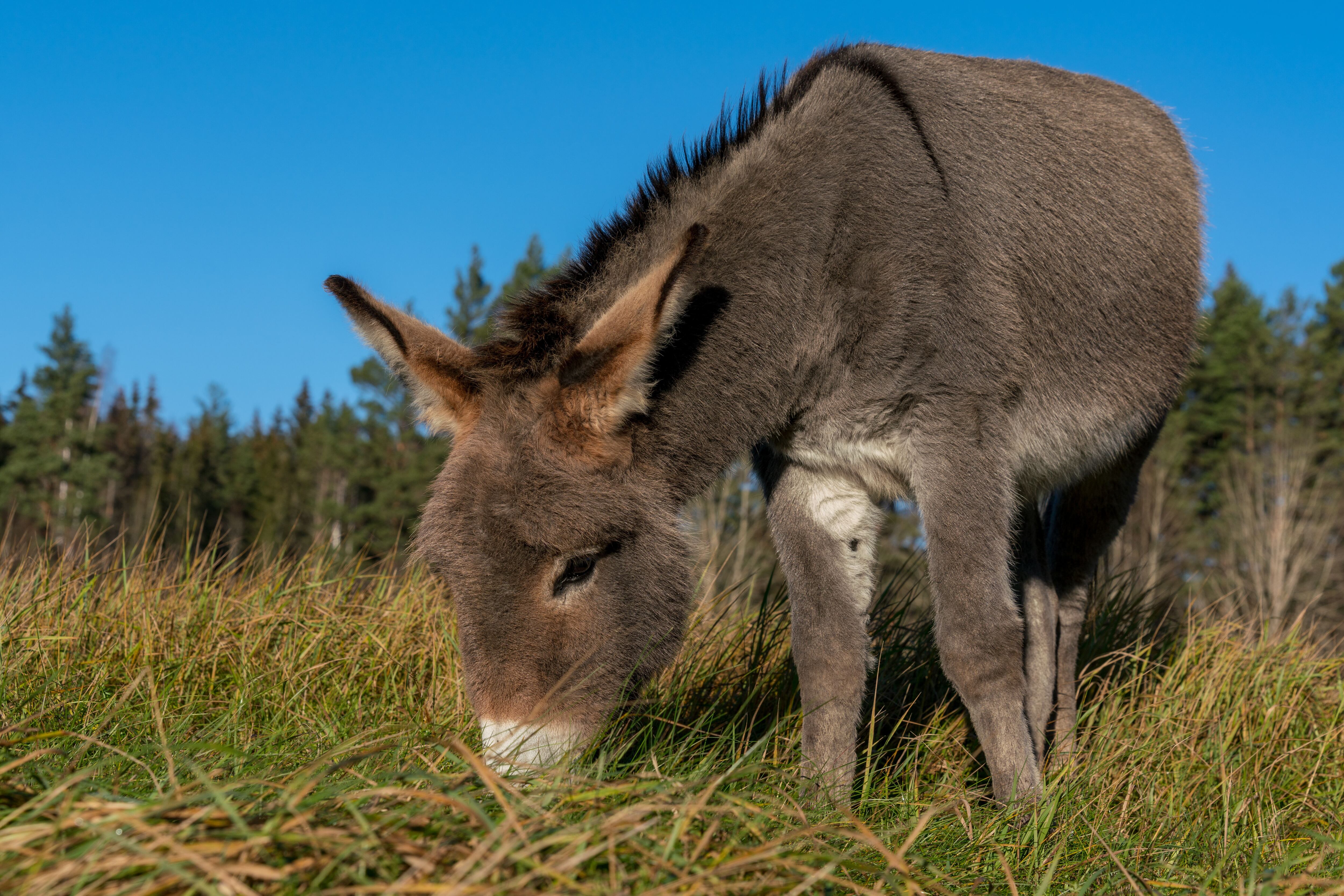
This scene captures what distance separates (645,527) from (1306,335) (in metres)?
49.5

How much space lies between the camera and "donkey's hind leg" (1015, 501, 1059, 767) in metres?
4.41

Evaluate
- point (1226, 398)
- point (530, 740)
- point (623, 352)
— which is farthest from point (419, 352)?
point (1226, 398)

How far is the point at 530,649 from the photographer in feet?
9.09

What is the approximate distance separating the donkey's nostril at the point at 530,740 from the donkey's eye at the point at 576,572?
42 cm

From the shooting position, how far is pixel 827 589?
357 centimetres

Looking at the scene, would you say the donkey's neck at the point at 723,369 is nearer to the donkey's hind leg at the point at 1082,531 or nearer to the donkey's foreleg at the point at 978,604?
the donkey's foreleg at the point at 978,604

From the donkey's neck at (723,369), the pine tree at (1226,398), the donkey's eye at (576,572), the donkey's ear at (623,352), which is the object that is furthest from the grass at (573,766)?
the pine tree at (1226,398)

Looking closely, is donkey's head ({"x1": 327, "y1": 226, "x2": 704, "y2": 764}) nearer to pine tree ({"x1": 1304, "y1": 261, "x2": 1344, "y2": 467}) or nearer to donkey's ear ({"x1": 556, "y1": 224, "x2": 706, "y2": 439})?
donkey's ear ({"x1": 556, "y1": 224, "x2": 706, "y2": 439})

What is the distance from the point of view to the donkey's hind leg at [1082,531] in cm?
476

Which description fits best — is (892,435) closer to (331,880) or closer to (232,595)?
(331,880)

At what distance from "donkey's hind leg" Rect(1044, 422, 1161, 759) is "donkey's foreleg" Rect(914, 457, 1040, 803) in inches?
66.9

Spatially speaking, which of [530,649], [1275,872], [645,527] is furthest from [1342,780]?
[530,649]

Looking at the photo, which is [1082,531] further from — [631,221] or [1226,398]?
[1226,398]

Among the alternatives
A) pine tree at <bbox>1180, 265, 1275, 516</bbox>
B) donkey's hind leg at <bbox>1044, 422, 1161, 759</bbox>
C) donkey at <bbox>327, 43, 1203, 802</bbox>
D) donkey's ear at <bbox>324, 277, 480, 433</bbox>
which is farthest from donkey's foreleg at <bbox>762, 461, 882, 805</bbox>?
pine tree at <bbox>1180, 265, 1275, 516</bbox>
